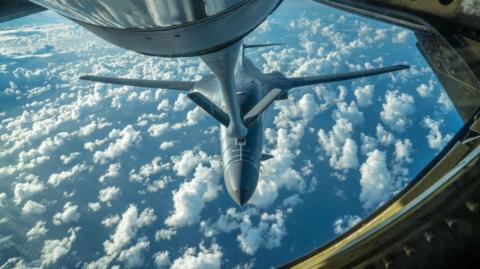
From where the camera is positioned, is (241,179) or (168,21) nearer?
(168,21)

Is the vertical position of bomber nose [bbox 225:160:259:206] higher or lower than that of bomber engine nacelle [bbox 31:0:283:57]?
lower

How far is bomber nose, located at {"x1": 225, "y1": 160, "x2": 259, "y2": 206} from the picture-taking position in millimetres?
11125

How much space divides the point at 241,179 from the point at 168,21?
10.2 metres

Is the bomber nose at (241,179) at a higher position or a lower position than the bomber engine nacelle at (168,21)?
lower

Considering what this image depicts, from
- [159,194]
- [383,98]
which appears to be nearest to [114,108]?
[159,194]

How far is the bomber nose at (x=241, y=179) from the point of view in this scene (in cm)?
1112

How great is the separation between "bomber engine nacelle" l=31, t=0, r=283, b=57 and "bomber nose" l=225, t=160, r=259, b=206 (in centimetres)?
979

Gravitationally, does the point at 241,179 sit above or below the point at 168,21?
below

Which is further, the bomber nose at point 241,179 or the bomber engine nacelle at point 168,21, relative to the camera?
the bomber nose at point 241,179

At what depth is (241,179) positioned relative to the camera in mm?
11156

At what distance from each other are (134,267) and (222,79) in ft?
148

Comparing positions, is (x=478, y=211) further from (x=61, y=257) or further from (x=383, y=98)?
(x=383, y=98)

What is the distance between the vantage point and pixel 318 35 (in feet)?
337

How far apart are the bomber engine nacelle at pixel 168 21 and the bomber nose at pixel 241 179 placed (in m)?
9.79
